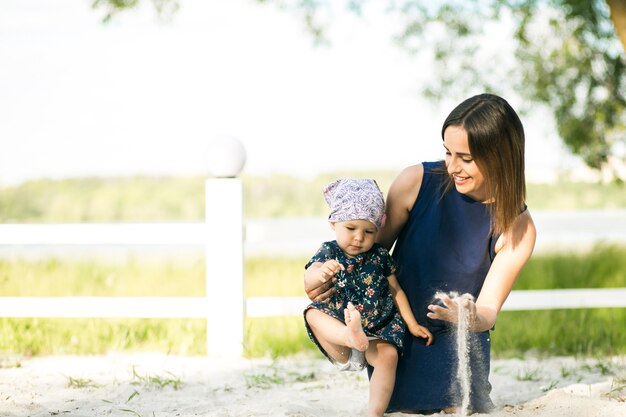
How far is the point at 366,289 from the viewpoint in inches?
137

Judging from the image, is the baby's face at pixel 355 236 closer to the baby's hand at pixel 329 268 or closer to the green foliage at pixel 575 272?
the baby's hand at pixel 329 268

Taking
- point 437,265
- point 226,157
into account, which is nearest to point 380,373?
point 437,265

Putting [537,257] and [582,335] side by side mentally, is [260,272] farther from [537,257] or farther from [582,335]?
[582,335]

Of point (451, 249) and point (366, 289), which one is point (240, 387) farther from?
point (451, 249)

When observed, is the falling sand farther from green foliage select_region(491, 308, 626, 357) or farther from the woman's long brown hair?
green foliage select_region(491, 308, 626, 357)

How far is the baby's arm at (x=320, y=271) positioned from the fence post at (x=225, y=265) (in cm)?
211

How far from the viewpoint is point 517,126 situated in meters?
3.40

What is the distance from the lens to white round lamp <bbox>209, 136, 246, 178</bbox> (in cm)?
549

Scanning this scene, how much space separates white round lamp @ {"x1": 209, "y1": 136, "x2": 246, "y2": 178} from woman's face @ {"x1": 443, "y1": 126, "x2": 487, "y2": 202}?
2.26 metres

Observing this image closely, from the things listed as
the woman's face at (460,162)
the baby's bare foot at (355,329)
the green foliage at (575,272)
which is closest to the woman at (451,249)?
the woman's face at (460,162)

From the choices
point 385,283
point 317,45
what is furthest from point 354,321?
point 317,45

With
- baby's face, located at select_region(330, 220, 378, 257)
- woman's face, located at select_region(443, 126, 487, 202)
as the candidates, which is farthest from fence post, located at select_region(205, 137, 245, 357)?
woman's face, located at select_region(443, 126, 487, 202)

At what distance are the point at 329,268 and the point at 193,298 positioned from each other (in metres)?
2.38

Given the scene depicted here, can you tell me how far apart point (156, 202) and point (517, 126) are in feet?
50.6
